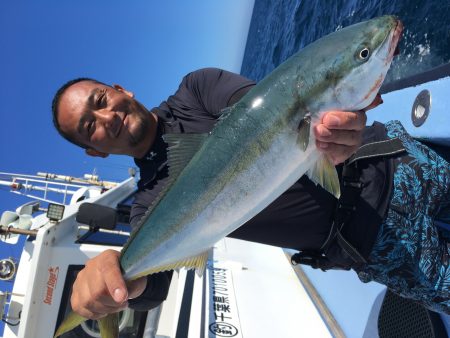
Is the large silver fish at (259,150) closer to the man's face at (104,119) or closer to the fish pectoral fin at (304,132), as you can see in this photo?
the fish pectoral fin at (304,132)

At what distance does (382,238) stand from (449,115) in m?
1.05

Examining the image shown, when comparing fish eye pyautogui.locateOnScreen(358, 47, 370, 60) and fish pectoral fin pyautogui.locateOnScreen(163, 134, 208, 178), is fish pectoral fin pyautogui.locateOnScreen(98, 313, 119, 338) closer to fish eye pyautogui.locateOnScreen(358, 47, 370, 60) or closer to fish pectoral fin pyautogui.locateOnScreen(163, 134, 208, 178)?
fish pectoral fin pyautogui.locateOnScreen(163, 134, 208, 178)

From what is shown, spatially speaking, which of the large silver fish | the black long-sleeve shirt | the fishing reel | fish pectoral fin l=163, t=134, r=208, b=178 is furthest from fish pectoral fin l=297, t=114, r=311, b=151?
the fishing reel

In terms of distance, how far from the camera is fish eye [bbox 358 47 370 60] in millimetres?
1597

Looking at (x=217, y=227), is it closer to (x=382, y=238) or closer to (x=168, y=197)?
(x=168, y=197)

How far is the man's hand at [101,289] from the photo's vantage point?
Result: 187 cm

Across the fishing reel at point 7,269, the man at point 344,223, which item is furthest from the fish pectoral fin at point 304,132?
the fishing reel at point 7,269

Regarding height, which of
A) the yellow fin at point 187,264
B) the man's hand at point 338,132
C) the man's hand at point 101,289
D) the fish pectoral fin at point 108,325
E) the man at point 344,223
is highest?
the man's hand at point 338,132

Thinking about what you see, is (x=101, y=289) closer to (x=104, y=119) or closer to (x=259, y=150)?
(x=259, y=150)

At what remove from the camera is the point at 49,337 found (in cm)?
390

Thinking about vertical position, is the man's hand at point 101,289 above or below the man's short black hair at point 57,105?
below

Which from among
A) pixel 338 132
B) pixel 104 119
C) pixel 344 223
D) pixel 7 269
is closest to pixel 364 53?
pixel 338 132

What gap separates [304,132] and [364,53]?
17.0 inches

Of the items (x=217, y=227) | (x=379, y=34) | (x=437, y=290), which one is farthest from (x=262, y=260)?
(x=379, y=34)
